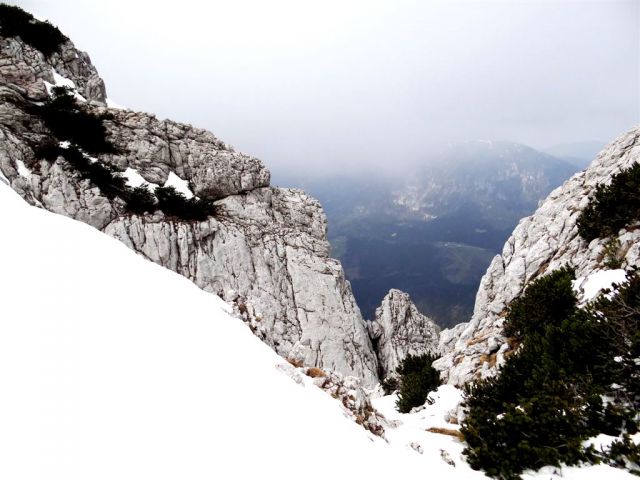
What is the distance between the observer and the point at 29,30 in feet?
140

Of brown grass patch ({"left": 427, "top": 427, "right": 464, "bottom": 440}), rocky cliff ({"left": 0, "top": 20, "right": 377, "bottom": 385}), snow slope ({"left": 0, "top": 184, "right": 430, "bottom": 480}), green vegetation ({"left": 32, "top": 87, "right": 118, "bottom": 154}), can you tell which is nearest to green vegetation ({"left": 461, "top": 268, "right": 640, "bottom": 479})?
brown grass patch ({"left": 427, "top": 427, "right": 464, "bottom": 440})

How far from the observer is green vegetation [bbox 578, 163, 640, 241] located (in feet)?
63.0

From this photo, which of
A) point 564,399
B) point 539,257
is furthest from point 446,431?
point 539,257

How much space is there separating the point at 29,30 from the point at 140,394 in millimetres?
58193

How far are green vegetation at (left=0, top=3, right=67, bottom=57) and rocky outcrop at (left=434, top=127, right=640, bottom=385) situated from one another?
5827 cm

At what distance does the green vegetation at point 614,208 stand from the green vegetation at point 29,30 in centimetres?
6126

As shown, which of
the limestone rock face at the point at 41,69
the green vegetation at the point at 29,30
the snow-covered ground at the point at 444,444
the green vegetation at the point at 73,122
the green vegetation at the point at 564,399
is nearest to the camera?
the snow-covered ground at the point at 444,444

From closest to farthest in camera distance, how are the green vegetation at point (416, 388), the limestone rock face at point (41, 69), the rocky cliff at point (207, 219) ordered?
1. the green vegetation at point (416, 388)
2. the rocky cliff at point (207, 219)
3. the limestone rock face at point (41, 69)

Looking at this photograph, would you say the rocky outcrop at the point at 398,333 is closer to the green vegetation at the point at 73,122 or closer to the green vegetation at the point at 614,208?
the green vegetation at the point at 614,208

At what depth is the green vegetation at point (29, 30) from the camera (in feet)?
134

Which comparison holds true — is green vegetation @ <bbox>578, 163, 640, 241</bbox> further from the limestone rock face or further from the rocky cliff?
the limestone rock face

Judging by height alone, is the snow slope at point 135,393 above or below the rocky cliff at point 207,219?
below

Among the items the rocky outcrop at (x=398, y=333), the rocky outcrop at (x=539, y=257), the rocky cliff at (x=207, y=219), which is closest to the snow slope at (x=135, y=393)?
the rocky outcrop at (x=539, y=257)

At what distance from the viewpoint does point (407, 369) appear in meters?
21.6
